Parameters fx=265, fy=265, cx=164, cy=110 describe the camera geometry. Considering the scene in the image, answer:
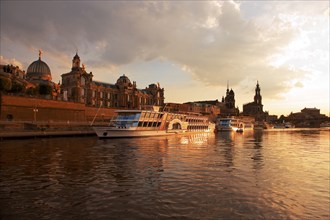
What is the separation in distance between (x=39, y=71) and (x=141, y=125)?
253 feet

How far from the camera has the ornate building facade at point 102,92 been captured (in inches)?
4311

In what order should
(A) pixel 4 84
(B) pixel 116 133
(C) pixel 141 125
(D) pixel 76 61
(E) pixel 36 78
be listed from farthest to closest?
(D) pixel 76 61
(E) pixel 36 78
(A) pixel 4 84
(C) pixel 141 125
(B) pixel 116 133

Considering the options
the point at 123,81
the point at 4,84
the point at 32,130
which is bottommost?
the point at 32,130

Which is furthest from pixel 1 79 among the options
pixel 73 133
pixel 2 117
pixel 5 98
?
pixel 73 133

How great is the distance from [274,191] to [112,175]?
9809 millimetres

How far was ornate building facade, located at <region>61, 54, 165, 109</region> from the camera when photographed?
10950cm

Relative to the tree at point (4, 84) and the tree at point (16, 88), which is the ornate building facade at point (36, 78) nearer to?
the tree at point (16, 88)

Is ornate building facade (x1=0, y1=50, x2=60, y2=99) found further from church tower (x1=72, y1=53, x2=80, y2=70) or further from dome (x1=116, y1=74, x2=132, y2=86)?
dome (x1=116, y1=74, x2=132, y2=86)

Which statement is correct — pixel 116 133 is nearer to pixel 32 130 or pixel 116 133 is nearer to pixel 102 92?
pixel 32 130

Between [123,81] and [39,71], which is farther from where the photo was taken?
[123,81]

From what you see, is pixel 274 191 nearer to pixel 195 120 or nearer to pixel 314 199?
pixel 314 199

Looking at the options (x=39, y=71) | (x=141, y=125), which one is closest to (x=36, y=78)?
(x=39, y=71)

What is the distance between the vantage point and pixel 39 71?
114m

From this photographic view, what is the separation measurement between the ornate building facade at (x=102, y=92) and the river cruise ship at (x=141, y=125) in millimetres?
26309
